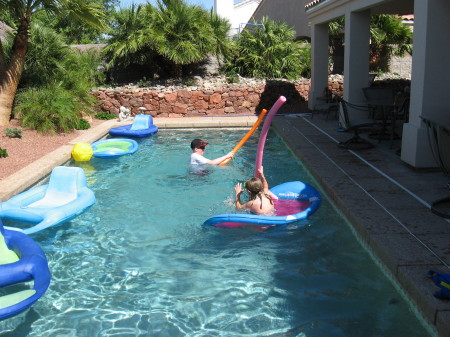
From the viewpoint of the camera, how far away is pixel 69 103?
40.2 ft

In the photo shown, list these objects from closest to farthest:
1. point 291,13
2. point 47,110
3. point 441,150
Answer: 1. point 441,150
2. point 47,110
3. point 291,13

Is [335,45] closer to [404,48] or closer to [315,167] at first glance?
[404,48]

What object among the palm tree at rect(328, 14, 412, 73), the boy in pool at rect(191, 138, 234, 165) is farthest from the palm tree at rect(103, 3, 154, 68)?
the boy in pool at rect(191, 138, 234, 165)

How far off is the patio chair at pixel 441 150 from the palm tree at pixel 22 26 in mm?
8540

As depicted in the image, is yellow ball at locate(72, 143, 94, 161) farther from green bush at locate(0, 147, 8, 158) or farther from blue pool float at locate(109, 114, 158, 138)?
blue pool float at locate(109, 114, 158, 138)

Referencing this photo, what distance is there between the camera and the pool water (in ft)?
12.7

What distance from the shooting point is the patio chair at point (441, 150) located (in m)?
5.30

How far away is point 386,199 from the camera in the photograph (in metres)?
5.84

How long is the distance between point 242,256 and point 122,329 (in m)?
1.65

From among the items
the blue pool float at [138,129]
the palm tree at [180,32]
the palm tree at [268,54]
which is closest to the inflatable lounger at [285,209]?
the blue pool float at [138,129]

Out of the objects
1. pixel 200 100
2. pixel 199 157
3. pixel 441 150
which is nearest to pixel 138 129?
pixel 200 100

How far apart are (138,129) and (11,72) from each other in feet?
11.0

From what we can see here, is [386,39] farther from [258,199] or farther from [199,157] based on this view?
[258,199]

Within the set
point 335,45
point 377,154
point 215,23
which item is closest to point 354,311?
point 377,154
